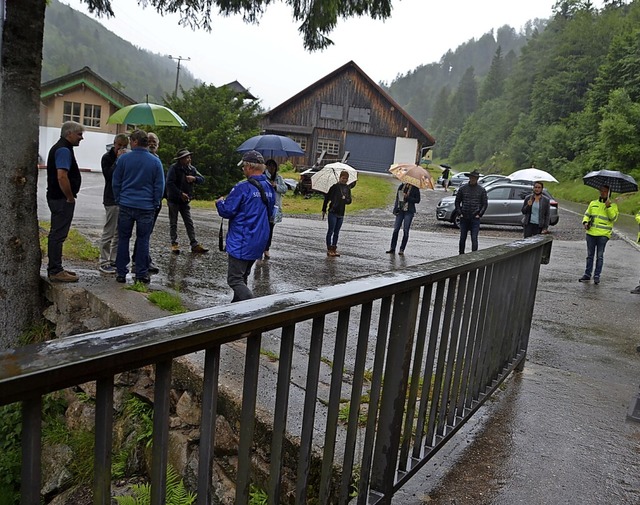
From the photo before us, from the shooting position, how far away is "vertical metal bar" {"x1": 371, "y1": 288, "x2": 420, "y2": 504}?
245cm

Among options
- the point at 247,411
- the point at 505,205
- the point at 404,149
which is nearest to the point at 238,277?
the point at 247,411

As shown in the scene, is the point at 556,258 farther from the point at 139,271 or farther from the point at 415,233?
the point at 139,271

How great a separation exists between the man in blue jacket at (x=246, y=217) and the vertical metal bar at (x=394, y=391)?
3466mm

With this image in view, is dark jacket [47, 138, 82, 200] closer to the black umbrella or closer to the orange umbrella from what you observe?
the orange umbrella

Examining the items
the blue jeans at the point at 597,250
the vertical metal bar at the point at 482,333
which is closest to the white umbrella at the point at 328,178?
the blue jeans at the point at 597,250

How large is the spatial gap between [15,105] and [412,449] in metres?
5.08

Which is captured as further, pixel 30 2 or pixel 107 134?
pixel 107 134

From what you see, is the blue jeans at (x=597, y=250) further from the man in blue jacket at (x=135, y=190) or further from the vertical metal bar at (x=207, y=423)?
the vertical metal bar at (x=207, y=423)

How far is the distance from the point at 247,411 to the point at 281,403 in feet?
0.57

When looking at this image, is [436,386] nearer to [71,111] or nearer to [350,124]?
[71,111]

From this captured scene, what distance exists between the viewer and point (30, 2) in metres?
5.84

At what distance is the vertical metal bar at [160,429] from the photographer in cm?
136

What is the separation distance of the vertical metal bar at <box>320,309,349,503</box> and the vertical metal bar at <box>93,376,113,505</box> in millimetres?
946

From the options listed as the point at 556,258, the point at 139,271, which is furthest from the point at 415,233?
the point at 139,271
